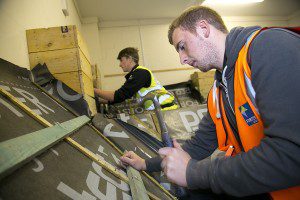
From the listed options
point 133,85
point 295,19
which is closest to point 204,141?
point 133,85

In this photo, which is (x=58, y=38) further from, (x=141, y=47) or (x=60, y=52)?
(x=141, y=47)

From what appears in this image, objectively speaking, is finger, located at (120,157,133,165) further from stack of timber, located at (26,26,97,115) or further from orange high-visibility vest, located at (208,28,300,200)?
stack of timber, located at (26,26,97,115)

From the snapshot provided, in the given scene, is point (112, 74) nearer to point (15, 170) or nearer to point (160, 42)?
point (160, 42)

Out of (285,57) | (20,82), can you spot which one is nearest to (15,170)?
(285,57)

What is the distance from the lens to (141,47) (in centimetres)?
720

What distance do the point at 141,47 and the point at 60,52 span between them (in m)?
4.88

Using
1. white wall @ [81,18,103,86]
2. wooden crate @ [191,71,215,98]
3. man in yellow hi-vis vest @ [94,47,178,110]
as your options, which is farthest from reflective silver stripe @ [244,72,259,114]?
white wall @ [81,18,103,86]

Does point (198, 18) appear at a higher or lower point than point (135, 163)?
higher

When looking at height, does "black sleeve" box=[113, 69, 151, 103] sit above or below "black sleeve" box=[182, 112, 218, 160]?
above

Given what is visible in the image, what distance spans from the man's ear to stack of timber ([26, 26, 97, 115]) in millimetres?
1407

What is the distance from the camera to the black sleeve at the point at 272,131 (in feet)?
2.84

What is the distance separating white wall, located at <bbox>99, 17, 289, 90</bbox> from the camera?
6.87 meters

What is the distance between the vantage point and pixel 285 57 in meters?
0.93

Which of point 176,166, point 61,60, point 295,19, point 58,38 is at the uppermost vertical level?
point 295,19
